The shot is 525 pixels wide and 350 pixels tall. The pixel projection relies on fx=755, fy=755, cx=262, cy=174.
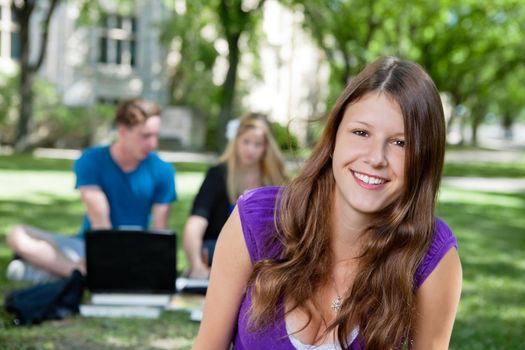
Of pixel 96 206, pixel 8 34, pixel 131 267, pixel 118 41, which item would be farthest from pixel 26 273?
pixel 118 41

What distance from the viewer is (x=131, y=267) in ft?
17.4

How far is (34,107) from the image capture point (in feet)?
80.8

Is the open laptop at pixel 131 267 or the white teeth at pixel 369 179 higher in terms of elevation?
the white teeth at pixel 369 179

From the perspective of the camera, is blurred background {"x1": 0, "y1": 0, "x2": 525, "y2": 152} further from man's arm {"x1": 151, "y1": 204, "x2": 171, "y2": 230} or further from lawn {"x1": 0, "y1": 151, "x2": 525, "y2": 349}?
man's arm {"x1": 151, "y1": 204, "x2": 171, "y2": 230}

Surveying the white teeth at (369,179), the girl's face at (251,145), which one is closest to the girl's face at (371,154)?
the white teeth at (369,179)

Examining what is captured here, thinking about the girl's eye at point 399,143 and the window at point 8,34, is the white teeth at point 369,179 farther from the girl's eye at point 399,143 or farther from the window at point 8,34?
the window at point 8,34

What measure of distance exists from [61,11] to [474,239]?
20.8 meters

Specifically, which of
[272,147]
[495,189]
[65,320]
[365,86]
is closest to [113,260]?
[65,320]

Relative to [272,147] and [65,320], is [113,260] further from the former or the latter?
[272,147]

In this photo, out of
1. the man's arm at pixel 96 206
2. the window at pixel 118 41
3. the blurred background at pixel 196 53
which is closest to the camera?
the man's arm at pixel 96 206

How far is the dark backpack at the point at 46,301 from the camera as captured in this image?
488cm

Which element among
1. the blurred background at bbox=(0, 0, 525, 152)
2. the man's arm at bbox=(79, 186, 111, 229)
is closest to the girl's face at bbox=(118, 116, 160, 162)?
the man's arm at bbox=(79, 186, 111, 229)

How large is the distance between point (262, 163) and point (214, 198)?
47 cm

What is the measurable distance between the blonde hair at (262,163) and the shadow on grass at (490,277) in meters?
1.75
